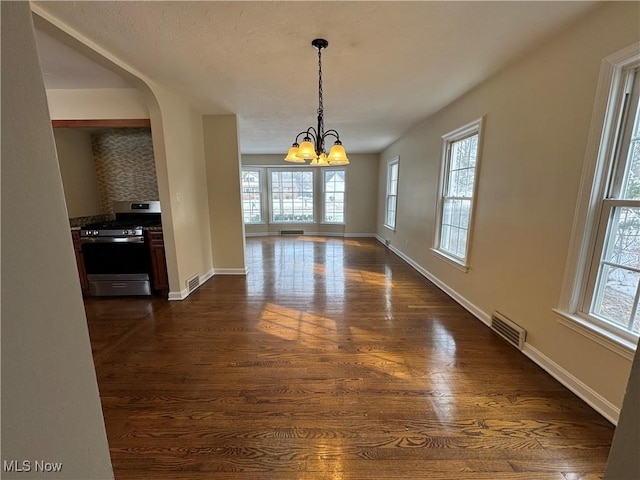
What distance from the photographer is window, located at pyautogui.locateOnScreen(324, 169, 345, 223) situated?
774cm

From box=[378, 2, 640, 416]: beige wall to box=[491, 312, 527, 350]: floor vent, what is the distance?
6 centimetres

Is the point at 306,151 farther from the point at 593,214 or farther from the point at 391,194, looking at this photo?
the point at 391,194

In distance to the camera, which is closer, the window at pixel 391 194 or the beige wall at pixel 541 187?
the beige wall at pixel 541 187

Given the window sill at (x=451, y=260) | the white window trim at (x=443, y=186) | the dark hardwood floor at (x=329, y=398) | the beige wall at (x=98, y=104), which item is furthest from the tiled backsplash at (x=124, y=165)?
the window sill at (x=451, y=260)

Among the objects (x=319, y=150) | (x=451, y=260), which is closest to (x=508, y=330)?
(x=451, y=260)

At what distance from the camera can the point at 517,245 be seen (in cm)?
228

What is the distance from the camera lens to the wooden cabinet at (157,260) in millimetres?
3266

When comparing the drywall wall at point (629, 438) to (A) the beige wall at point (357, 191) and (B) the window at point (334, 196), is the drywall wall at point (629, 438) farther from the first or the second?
(B) the window at point (334, 196)

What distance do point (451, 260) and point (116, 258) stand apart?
4.26 meters

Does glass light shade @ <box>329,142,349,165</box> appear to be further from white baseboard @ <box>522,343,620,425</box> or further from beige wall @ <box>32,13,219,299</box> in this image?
white baseboard @ <box>522,343,620,425</box>

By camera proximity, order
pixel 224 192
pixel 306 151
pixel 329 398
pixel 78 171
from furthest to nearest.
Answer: pixel 224 192 → pixel 78 171 → pixel 306 151 → pixel 329 398

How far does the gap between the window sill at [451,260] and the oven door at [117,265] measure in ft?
12.7

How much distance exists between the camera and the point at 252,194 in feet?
26.2

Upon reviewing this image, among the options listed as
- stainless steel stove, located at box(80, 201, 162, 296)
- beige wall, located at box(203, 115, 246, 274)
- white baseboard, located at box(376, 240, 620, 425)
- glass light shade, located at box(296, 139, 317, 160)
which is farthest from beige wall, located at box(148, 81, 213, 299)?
white baseboard, located at box(376, 240, 620, 425)
